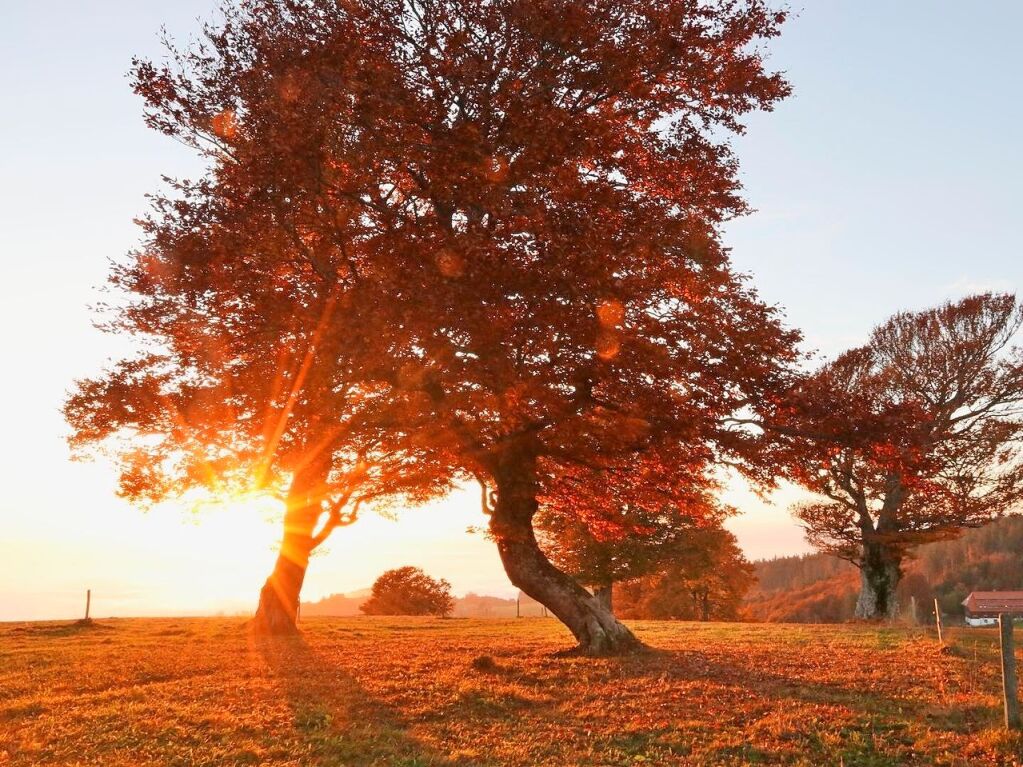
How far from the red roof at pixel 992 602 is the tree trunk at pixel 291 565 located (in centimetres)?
8032

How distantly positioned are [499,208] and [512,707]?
949 centimetres

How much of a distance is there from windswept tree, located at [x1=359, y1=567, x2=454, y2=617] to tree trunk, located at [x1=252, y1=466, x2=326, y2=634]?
1033 inches

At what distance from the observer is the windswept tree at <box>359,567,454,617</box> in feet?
195

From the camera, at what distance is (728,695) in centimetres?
1512

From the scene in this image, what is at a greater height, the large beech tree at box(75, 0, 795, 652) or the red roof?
the large beech tree at box(75, 0, 795, 652)

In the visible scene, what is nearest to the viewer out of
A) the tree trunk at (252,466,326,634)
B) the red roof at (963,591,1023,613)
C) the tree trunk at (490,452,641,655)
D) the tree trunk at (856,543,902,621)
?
the tree trunk at (490,452,641,655)

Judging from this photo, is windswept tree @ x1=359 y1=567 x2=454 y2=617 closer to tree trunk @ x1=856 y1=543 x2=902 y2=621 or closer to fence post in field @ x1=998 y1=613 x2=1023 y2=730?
tree trunk @ x1=856 y1=543 x2=902 y2=621

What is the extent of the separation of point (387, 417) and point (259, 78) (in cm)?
844

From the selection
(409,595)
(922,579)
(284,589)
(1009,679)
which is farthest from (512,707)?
(922,579)

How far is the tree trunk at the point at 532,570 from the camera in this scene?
2128 centimetres

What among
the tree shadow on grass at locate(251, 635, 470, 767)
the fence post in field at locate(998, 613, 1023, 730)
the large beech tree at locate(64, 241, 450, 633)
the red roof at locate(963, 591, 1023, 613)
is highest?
the large beech tree at locate(64, 241, 450, 633)

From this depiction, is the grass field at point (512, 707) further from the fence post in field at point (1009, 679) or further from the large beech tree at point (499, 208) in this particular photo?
the large beech tree at point (499, 208)

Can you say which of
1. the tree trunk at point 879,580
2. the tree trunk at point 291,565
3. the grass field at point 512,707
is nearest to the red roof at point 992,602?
the tree trunk at point 879,580

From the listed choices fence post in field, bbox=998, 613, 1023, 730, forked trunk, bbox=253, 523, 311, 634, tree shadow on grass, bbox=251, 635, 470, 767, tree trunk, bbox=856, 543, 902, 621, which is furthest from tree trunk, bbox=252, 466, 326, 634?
tree trunk, bbox=856, 543, 902, 621
